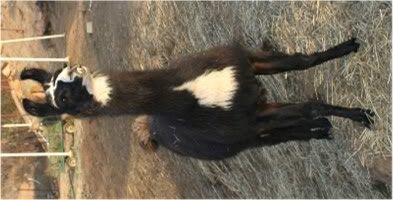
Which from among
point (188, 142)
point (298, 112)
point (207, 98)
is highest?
point (207, 98)

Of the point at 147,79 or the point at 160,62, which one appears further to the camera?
the point at 160,62

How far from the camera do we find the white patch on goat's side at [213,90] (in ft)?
9.79

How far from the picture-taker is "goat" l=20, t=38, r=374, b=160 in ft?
9.18

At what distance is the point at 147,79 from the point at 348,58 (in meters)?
1.11

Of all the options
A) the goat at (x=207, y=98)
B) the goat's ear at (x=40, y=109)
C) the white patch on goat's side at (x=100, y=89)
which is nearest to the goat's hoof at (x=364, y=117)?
the goat at (x=207, y=98)

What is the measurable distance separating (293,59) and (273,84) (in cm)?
86

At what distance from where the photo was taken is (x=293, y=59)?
3.11 metres

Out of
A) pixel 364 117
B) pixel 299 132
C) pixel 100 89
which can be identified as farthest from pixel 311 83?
pixel 100 89

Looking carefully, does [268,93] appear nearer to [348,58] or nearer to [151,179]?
[348,58]

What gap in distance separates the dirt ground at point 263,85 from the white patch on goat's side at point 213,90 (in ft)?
2.43

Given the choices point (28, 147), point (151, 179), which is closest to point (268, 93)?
point (151, 179)

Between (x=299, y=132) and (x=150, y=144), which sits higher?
(x=299, y=132)

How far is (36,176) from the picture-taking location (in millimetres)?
8922

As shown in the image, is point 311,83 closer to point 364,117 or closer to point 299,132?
point 299,132
